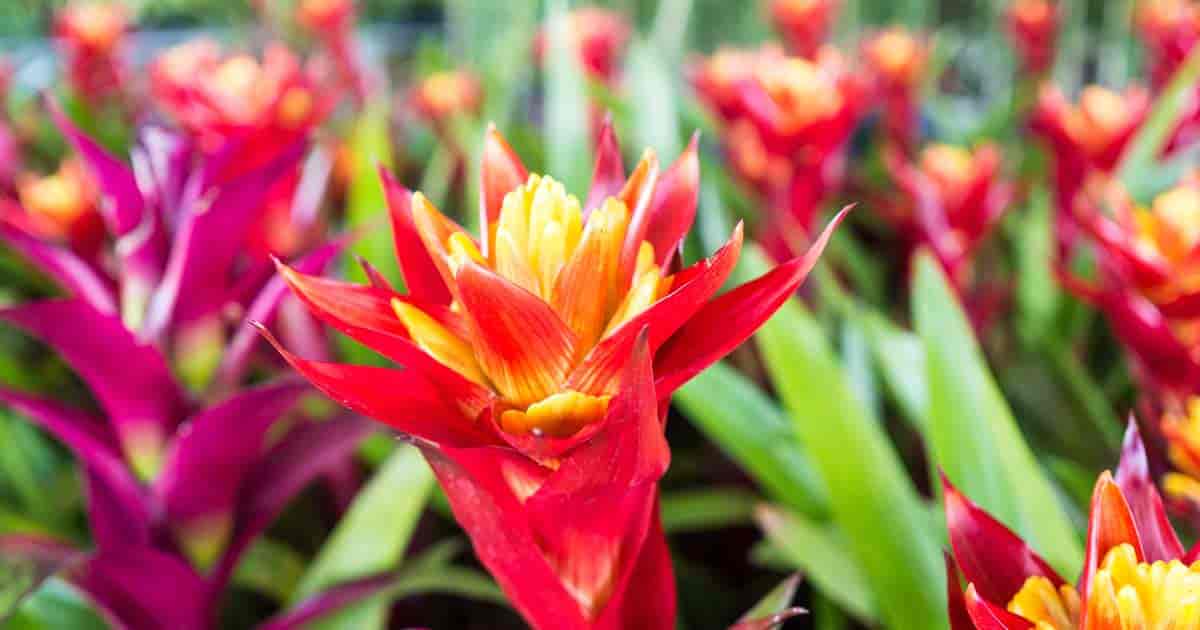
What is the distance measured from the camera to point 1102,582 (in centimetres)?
28

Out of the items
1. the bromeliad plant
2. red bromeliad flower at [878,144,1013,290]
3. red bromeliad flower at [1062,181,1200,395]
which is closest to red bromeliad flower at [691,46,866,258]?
red bromeliad flower at [878,144,1013,290]

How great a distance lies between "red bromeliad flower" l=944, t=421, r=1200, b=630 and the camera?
278mm

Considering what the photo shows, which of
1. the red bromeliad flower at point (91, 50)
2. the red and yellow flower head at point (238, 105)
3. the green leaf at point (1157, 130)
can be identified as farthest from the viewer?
the red bromeliad flower at point (91, 50)

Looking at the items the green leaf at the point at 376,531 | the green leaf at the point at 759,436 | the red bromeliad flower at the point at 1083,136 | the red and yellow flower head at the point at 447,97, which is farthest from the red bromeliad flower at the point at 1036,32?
the green leaf at the point at 376,531

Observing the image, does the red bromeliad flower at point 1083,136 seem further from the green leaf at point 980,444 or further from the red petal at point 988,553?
the red petal at point 988,553

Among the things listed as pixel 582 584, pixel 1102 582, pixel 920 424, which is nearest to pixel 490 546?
pixel 582 584

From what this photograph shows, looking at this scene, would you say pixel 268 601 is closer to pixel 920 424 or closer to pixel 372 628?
pixel 372 628

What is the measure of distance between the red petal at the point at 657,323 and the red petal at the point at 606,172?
0.29ft

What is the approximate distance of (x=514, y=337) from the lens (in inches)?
11.1

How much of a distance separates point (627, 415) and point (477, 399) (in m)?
0.05

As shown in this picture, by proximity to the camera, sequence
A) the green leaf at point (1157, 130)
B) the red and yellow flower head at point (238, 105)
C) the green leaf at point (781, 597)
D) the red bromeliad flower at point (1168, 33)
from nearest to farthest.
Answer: the green leaf at point (781, 597)
the red and yellow flower head at point (238, 105)
the green leaf at point (1157, 130)
the red bromeliad flower at point (1168, 33)

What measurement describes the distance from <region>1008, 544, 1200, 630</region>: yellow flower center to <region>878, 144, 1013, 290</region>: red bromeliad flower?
0.69 m

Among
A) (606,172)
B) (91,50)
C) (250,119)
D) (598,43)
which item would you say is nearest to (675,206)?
(606,172)

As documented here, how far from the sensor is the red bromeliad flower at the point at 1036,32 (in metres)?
1.69
